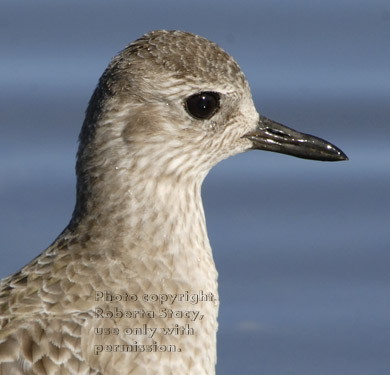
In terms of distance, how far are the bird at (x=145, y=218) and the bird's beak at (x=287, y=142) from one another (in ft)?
0.76

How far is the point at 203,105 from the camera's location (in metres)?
7.54

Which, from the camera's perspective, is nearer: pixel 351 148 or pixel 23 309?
pixel 23 309

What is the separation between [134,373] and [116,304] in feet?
1.23

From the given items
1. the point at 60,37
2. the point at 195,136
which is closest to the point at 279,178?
the point at 60,37

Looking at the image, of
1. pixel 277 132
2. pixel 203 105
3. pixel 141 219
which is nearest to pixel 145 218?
pixel 141 219

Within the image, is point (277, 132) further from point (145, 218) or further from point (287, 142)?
point (145, 218)

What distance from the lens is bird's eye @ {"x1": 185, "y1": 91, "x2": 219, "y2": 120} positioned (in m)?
7.47

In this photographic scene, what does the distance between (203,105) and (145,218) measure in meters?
0.70

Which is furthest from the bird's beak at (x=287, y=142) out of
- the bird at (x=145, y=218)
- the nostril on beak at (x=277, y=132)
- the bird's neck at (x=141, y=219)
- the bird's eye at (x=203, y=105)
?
the bird's neck at (x=141, y=219)

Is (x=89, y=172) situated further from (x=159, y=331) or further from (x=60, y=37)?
(x=60, y=37)

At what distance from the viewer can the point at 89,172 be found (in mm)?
7453

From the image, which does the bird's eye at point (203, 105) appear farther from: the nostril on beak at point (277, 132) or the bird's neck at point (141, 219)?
the nostril on beak at point (277, 132)

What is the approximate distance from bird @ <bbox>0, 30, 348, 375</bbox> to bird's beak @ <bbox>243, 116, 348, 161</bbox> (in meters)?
0.23

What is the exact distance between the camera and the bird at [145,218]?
7211 millimetres
